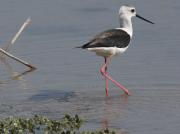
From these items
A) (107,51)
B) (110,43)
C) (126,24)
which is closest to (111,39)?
(110,43)

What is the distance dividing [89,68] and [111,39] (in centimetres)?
86

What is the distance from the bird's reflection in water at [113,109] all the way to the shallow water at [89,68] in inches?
0.5

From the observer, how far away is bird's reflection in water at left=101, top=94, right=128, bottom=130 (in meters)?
8.30

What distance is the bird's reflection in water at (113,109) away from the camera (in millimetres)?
8297

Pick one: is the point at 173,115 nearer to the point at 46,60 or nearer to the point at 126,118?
the point at 126,118

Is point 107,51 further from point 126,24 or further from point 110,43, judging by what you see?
point 126,24

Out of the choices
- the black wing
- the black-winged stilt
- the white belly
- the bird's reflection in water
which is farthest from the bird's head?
the bird's reflection in water

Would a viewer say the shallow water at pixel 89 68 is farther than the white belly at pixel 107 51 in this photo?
No

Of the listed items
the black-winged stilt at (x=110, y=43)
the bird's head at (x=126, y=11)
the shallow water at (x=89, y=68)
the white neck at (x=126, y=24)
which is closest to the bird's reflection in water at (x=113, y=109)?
the shallow water at (x=89, y=68)

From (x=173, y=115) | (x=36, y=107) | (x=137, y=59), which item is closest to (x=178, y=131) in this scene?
(x=173, y=115)

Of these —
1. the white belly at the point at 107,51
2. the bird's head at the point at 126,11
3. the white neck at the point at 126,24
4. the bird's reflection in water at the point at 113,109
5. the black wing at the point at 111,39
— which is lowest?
the bird's reflection in water at the point at 113,109

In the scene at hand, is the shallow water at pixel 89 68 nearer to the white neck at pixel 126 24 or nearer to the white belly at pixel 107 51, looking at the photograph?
the white belly at pixel 107 51

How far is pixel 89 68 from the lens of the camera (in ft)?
35.4

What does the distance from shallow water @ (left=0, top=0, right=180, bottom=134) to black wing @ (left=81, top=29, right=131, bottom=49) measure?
0.51 meters
